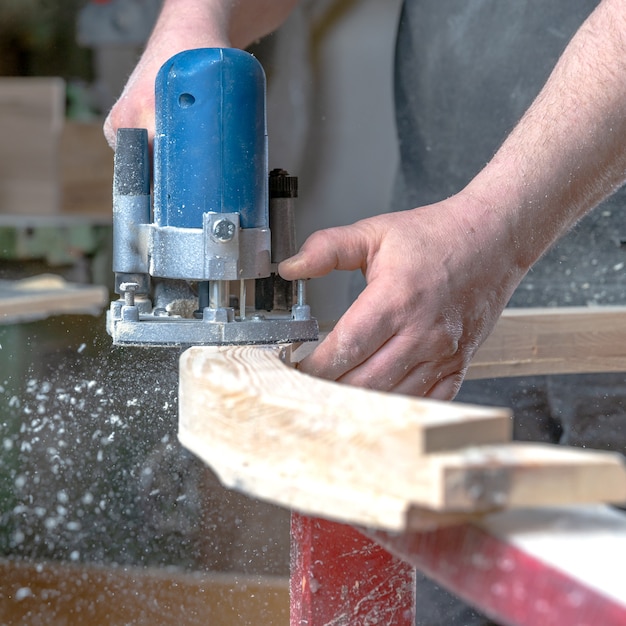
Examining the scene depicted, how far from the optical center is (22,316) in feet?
5.99

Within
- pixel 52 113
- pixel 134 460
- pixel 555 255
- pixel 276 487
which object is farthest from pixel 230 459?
pixel 52 113

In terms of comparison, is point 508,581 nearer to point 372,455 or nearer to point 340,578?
point 372,455

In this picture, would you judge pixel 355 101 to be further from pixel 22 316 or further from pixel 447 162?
pixel 22 316

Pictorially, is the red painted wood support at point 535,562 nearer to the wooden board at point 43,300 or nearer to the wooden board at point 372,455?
the wooden board at point 372,455

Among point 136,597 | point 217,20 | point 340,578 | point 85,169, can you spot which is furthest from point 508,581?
point 85,169

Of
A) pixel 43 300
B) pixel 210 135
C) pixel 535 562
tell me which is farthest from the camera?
pixel 43 300

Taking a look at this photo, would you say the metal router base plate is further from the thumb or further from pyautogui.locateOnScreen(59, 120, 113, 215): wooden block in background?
pyautogui.locateOnScreen(59, 120, 113, 215): wooden block in background

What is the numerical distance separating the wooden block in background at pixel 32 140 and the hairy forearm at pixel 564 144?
2221 mm

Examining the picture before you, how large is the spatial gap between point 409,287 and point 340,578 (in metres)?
0.30

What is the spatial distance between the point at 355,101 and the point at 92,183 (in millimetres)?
924

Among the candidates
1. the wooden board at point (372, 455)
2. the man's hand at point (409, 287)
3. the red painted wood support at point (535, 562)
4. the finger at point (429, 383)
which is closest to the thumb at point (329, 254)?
the man's hand at point (409, 287)

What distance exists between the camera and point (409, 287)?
0.93m

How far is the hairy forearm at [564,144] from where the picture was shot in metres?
0.99

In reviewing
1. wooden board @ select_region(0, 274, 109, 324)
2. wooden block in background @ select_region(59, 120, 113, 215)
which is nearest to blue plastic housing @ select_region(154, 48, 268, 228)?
wooden board @ select_region(0, 274, 109, 324)
